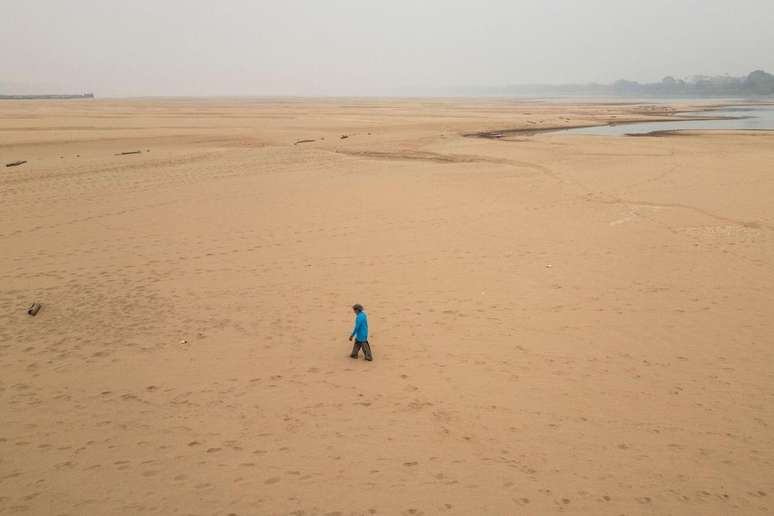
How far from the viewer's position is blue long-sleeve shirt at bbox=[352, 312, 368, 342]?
7297 millimetres

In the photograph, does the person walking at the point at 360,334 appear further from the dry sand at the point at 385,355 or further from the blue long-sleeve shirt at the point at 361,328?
the dry sand at the point at 385,355

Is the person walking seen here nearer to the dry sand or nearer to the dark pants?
the dark pants

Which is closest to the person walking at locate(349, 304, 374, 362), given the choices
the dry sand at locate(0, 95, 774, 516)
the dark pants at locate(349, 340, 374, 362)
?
the dark pants at locate(349, 340, 374, 362)

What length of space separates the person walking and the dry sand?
0.57 ft

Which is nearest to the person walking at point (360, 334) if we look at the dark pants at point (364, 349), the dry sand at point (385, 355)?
the dark pants at point (364, 349)

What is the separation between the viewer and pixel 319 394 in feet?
22.0

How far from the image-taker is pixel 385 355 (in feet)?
25.5

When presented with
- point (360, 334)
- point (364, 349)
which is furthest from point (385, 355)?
point (360, 334)

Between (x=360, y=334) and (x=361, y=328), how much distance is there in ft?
0.36

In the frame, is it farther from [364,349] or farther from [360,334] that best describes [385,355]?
[360,334]

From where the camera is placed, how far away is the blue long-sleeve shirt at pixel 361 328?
7.30 metres

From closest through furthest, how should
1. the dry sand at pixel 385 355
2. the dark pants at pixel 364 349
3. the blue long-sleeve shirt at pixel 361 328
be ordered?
the dry sand at pixel 385 355 < the blue long-sleeve shirt at pixel 361 328 < the dark pants at pixel 364 349

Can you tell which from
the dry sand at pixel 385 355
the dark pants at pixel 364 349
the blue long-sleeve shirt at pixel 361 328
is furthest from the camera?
the dark pants at pixel 364 349

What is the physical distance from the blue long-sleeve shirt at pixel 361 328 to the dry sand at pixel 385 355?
1.45 feet
